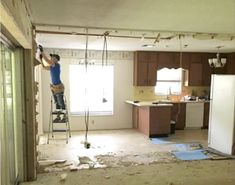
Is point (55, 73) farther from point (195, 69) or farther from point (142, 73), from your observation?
point (195, 69)

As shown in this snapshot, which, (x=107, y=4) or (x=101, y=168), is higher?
(x=107, y=4)

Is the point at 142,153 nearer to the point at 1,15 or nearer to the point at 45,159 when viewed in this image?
the point at 45,159

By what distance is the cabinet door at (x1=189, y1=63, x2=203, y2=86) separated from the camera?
744 cm

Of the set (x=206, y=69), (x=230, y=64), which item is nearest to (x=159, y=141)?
(x=206, y=69)

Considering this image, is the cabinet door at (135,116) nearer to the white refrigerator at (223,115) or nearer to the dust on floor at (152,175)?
the white refrigerator at (223,115)

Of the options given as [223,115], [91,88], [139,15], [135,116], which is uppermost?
[139,15]

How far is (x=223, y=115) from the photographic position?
476cm

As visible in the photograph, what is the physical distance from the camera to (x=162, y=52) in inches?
282

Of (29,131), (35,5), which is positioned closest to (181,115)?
(29,131)

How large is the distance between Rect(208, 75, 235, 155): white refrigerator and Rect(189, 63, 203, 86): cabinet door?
2462mm

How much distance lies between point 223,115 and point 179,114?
234cm

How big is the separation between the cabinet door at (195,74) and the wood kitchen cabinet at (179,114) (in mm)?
904

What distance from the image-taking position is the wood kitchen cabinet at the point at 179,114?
7.01 meters

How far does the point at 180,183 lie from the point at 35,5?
2.86m
